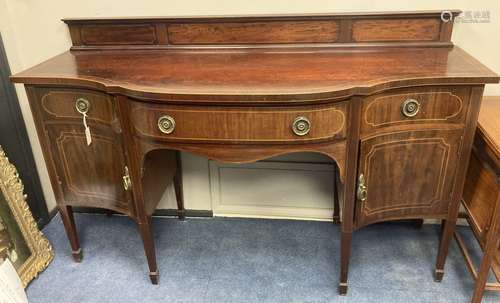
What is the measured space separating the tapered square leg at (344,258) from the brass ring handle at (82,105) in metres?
0.93

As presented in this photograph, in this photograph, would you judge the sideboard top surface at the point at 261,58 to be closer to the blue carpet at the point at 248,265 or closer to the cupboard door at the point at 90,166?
the cupboard door at the point at 90,166

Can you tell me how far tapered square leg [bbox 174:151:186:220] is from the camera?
194 cm

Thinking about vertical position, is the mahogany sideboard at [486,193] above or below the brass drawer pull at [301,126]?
below

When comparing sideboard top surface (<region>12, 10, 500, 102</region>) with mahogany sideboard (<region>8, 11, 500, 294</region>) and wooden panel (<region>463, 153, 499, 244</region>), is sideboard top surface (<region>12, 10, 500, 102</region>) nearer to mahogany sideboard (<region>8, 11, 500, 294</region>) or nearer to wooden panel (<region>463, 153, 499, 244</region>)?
mahogany sideboard (<region>8, 11, 500, 294</region>)

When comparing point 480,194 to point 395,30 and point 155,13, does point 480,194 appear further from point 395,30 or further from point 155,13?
point 155,13

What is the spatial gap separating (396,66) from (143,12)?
0.98 m

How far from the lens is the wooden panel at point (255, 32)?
1574mm

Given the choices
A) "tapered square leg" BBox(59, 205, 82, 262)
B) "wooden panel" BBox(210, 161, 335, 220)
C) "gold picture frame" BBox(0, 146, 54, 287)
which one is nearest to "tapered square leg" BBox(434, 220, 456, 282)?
"wooden panel" BBox(210, 161, 335, 220)

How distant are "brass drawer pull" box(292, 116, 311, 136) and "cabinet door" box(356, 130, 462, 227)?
186mm

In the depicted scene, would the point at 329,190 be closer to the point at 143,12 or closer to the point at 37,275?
the point at 143,12

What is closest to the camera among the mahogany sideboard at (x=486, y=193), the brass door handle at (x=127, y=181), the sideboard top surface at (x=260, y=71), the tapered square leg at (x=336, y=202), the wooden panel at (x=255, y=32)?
the sideboard top surface at (x=260, y=71)

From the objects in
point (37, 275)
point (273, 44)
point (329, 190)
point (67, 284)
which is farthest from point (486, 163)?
point (37, 275)

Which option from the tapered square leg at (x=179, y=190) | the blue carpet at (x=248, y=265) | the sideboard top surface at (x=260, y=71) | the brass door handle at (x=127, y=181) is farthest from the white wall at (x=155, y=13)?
the brass door handle at (x=127, y=181)

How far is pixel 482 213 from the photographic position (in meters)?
1.41
